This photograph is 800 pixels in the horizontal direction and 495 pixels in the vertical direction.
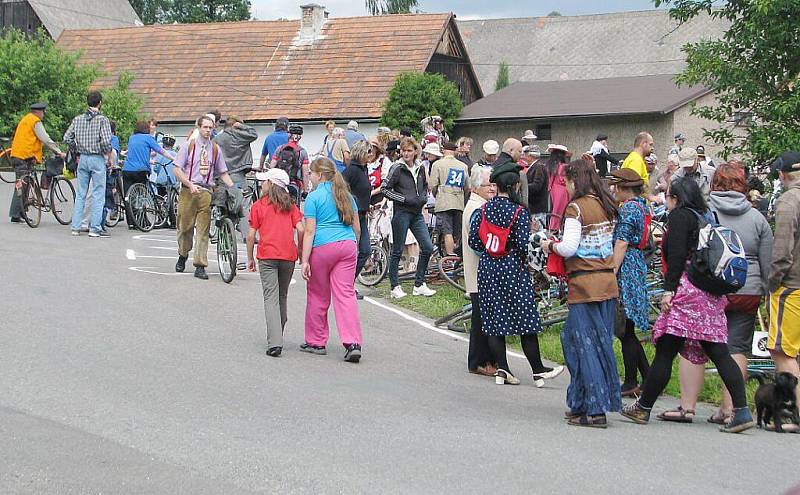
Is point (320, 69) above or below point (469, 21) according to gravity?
below

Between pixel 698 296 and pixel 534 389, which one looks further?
pixel 534 389

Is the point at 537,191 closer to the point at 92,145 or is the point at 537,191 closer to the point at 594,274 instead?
the point at 594,274

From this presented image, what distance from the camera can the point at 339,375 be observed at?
991 cm

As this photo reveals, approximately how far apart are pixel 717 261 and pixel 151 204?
14193mm

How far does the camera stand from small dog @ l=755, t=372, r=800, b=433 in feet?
28.0

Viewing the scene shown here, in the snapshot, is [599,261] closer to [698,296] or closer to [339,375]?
[698,296]

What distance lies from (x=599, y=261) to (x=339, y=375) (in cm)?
265

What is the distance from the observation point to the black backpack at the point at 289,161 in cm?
1766

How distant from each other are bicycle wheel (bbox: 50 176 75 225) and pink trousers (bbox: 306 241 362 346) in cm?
969

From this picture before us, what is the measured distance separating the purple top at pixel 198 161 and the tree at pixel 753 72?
6.07 metres

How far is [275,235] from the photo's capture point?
10.9 m

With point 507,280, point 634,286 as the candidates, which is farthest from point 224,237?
point 634,286

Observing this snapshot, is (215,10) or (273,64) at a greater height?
(215,10)

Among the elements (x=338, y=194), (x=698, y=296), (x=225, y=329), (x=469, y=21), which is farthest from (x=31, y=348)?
(x=469, y=21)
